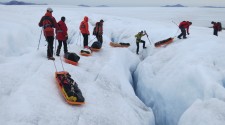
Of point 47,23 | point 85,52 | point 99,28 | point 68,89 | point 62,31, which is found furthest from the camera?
point 99,28

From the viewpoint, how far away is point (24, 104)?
6.45 m

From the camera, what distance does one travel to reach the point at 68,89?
7.58m

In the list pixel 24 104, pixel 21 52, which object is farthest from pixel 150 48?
pixel 24 104

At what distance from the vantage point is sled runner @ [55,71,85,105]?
7.22 meters

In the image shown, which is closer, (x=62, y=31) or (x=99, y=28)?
(x=62, y=31)

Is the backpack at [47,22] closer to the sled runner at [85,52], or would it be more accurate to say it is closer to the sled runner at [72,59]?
the sled runner at [72,59]

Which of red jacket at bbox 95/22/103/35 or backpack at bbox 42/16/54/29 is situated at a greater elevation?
backpack at bbox 42/16/54/29

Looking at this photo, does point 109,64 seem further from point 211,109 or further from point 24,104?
point 24,104

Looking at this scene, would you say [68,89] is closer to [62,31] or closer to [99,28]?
[62,31]

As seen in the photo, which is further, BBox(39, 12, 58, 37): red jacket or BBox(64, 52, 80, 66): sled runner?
BBox(64, 52, 80, 66): sled runner

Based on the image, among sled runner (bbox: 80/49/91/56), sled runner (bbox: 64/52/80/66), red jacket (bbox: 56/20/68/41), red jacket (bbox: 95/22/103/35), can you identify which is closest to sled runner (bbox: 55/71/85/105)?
sled runner (bbox: 64/52/80/66)

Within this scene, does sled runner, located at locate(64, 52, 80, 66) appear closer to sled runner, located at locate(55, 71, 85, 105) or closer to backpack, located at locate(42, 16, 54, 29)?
backpack, located at locate(42, 16, 54, 29)

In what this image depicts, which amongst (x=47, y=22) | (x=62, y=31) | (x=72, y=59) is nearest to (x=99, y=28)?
(x=62, y=31)

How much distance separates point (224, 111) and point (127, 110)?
9.48 feet
